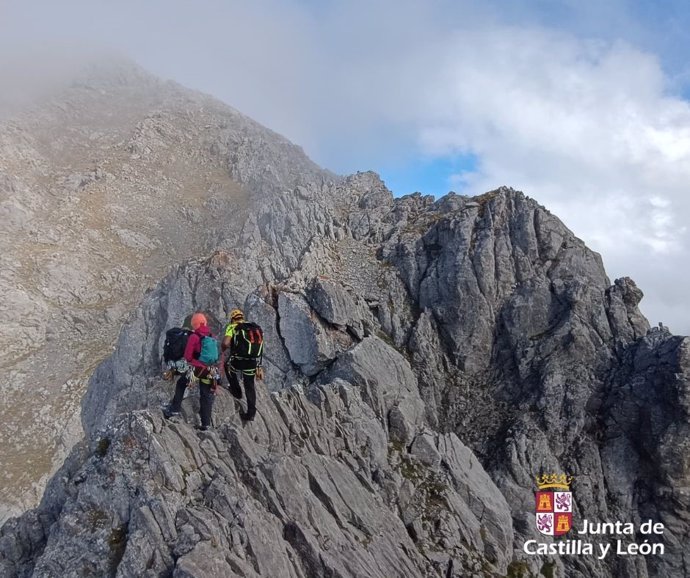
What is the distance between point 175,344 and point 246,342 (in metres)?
2.37

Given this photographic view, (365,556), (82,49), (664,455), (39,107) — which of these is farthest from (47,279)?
(82,49)

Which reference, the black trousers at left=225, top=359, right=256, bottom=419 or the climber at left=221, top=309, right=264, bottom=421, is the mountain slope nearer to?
the black trousers at left=225, top=359, right=256, bottom=419

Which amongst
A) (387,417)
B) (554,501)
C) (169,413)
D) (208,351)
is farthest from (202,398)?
(554,501)

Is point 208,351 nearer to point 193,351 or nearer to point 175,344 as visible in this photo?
point 193,351

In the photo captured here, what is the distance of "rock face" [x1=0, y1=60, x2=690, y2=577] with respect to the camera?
581 inches

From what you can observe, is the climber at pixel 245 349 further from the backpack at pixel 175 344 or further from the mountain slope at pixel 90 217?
the mountain slope at pixel 90 217

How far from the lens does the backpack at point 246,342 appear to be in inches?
658

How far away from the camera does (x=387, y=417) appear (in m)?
26.0

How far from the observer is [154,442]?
1538cm

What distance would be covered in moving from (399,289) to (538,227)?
14.1 m

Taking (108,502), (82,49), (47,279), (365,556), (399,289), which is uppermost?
(82,49)

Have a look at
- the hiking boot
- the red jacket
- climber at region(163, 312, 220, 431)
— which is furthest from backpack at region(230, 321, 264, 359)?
the hiking boot

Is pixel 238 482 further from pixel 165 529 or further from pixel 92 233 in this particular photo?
pixel 92 233

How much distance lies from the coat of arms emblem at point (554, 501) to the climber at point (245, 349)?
73.9ft
